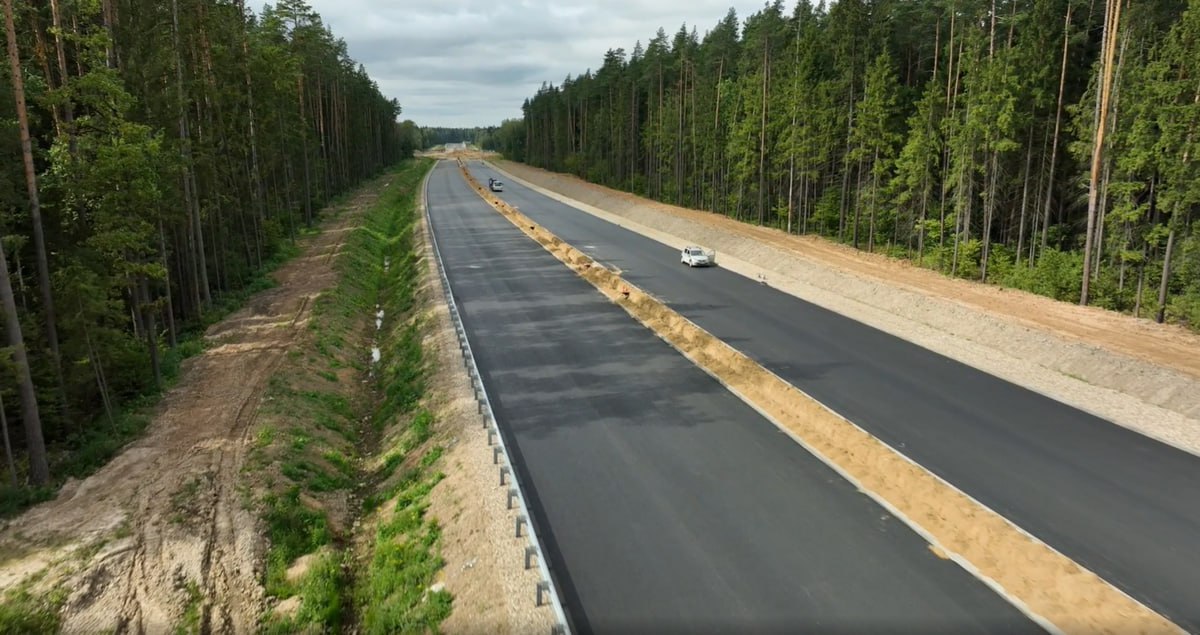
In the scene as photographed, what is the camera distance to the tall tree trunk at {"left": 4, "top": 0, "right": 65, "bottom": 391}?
12977 mm

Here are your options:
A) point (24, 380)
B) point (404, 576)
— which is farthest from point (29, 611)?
point (24, 380)

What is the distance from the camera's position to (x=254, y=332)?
2488cm

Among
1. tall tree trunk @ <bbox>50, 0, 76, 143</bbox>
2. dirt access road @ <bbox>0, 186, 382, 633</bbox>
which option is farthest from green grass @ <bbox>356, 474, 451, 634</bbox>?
tall tree trunk @ <bbox>50, 0, 76, 143</bbox>

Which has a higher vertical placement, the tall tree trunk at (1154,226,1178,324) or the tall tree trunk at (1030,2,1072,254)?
the tall tree trunk at (1030,2,1072,254)

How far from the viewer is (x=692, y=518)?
36.3 ft

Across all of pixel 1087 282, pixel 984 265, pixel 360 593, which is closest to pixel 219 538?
pixel 360 593

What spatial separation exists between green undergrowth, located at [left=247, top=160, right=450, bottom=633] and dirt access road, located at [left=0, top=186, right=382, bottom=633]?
1.55 feet

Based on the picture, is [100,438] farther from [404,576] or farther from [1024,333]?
[1024,333]

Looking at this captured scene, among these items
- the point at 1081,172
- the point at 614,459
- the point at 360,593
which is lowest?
the point at 360,593

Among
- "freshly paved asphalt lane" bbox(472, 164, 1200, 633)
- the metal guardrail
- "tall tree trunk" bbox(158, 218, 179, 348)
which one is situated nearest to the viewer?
the metal guardrail

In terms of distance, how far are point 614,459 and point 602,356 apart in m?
7.24

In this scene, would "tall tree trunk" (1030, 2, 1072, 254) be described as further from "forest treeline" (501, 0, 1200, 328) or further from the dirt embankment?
the dirt embankment

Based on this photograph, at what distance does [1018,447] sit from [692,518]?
24.3 ft

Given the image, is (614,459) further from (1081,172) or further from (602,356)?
(1081,172)
